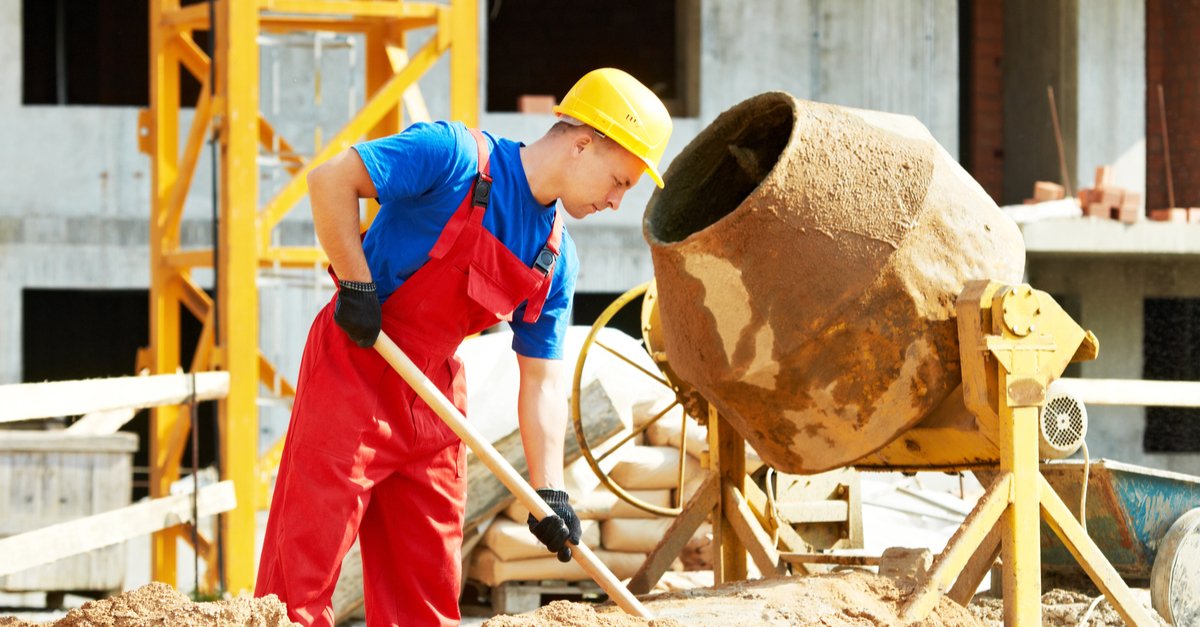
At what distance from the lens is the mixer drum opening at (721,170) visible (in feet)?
10.6

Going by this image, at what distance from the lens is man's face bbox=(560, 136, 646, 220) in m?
2.52

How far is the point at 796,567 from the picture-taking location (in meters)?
4.10

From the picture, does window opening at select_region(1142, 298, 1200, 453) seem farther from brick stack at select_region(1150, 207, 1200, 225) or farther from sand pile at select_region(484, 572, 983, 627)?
sand pile at select_region(484, 572, 983, 627)

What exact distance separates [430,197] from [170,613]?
40.5 inches

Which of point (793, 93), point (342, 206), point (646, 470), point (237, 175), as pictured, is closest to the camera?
point (342, 206)

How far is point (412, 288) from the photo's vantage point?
2541 millimetres

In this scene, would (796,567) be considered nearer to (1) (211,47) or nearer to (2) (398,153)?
(2) (398,153)

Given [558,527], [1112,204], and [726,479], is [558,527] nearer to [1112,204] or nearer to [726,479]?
[726,479]

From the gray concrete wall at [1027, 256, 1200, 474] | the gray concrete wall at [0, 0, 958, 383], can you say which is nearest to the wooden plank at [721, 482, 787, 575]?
the gray concrete wall at [0, 0, 958, 383]

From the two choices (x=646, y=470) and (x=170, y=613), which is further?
(x=646, y=470)

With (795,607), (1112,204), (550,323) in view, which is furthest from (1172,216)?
(550,323)

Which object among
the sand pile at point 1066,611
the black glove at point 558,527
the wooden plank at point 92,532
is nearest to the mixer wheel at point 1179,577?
the sand pile at point 1066,611

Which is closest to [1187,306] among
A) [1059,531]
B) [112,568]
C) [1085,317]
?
[1085,317]

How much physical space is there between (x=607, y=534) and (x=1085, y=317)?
18.7 ft
